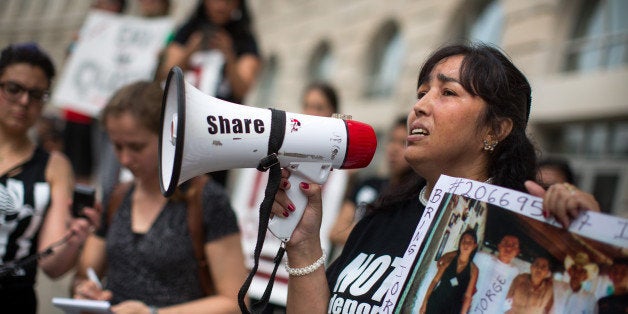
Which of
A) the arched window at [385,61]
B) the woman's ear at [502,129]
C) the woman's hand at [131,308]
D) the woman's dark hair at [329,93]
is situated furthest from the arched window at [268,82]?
the woman's ear at [502,129]

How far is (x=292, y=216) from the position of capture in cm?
179

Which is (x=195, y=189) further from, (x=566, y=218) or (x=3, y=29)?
(x=3, y=29)

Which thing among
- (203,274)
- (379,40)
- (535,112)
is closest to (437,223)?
(203,274)

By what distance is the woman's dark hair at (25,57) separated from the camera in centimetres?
269

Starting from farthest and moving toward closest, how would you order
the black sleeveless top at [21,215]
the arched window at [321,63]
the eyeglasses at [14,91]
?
1. the arched window at [321,63]
2. the eyeglasses at [14,91]
3. the black sleeveless top at [21,215]

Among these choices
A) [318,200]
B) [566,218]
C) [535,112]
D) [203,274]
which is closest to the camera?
[566,218]

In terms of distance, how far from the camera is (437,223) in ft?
4.81

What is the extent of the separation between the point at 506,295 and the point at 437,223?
0.82ft

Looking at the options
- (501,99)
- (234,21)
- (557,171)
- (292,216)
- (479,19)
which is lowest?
(292,216)

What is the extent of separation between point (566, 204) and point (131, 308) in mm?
1585

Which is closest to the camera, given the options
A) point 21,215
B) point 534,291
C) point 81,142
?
point 534,291

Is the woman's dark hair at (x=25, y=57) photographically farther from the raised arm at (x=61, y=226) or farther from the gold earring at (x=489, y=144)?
the gold earring at (x=489, y=144)

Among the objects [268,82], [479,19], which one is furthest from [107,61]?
[268,82]

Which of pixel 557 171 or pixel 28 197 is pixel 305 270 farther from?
pixel 557 171
